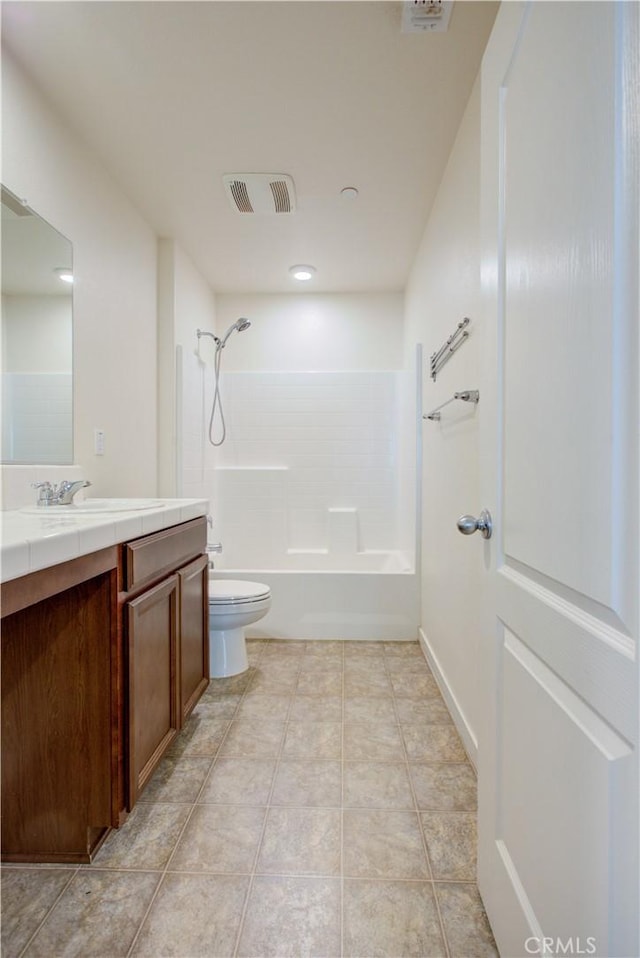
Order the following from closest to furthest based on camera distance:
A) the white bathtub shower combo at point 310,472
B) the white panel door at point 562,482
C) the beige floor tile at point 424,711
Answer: the white panel door at point 562,482, the beige floor tile at point 424,711, the white bathtub shower combo at point 310,472

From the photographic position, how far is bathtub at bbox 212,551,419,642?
2.68 m

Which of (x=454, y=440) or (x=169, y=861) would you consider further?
(x=454, y=440)

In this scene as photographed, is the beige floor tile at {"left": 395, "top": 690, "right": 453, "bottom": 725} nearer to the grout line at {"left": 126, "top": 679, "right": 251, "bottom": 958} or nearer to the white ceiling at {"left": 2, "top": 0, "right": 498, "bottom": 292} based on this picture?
the grout line at {"left": 126, "top": 679, "right": 251, "bottom": 958}

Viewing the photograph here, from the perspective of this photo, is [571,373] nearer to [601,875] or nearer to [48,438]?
[601,875]

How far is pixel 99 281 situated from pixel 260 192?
2.84 ft

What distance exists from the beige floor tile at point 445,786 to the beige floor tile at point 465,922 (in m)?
0.26

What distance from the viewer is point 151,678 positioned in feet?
4.31

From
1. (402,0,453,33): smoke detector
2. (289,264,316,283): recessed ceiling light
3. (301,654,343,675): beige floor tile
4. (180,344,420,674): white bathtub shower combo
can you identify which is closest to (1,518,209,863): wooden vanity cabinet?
(301,654,343,675): beige floor tile

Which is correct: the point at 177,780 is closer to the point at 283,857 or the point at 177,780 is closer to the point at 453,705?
the point at 283,857

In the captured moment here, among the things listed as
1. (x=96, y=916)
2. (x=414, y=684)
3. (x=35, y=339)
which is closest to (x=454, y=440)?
(x=414, y=684)

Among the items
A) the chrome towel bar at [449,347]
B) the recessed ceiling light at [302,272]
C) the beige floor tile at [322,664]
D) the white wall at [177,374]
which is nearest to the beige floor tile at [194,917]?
the beige floor tile at [322,664]

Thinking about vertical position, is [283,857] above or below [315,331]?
below

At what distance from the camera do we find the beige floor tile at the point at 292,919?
0.94 meters

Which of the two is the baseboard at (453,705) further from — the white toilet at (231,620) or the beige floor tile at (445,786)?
the white toilet at (231,620)
